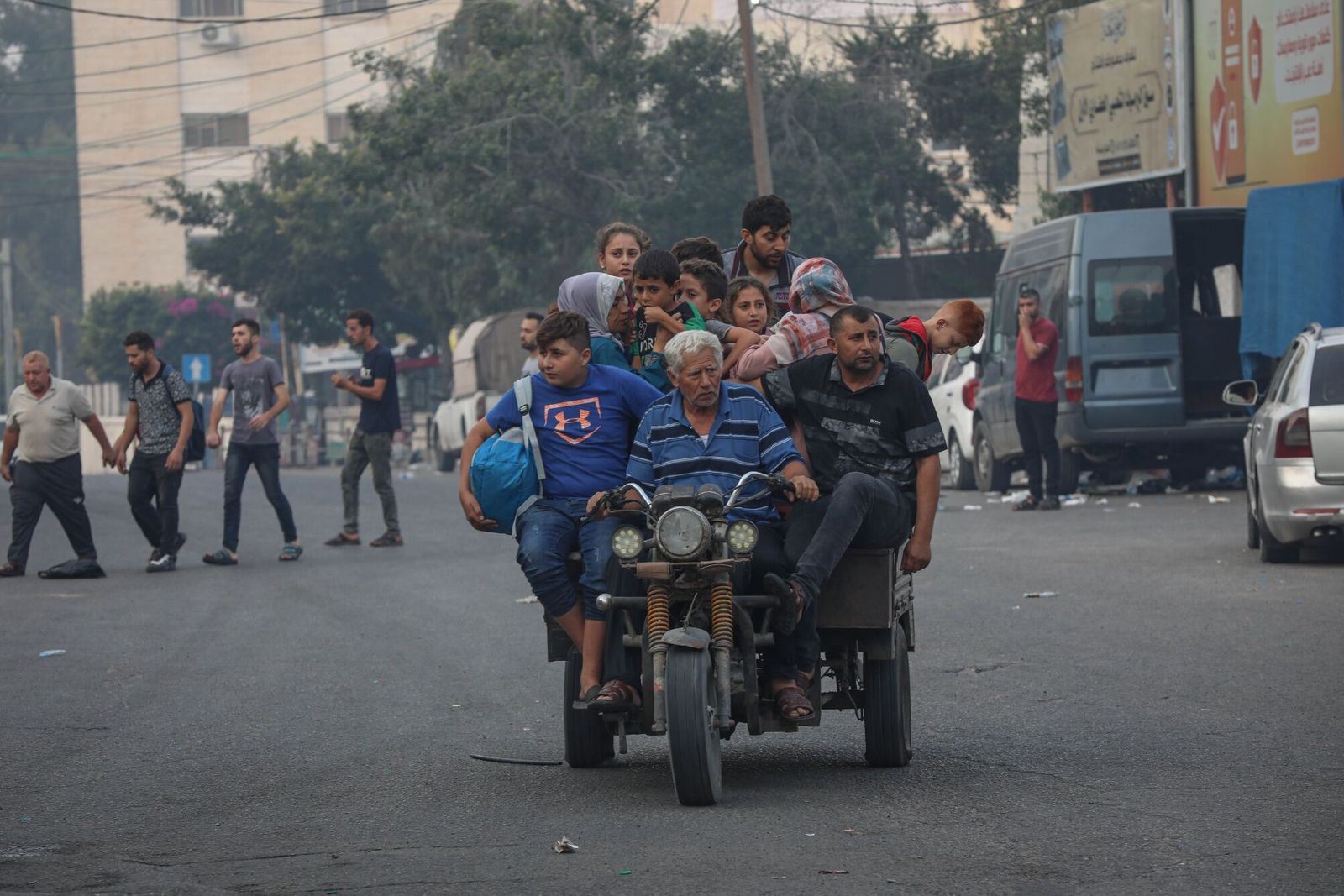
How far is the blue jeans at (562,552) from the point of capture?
256 inches

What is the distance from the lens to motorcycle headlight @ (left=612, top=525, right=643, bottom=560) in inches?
240

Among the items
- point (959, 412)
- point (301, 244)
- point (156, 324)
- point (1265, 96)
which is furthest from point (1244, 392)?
point (156, 324)

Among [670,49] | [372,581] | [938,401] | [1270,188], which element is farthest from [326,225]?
[372,581]

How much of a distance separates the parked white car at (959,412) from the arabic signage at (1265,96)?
5.21 m

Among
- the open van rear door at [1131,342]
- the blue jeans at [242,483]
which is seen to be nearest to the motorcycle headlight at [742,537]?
the blue jeans at [242,483]

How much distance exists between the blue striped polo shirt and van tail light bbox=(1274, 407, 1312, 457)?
24.8 feet

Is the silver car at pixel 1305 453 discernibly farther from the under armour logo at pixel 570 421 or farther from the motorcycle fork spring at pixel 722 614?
the motorcycle fork spring at pixel 722 614

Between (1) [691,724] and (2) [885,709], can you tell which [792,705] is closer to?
(1) [691,724]

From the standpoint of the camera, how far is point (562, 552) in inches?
261

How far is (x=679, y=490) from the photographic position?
6.12 m

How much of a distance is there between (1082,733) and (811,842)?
2.23 metres

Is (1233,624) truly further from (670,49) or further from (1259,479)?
(670,49)

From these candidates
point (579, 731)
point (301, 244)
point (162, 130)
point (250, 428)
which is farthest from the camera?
point (162, 130)

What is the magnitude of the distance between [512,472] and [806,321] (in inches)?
45.6
